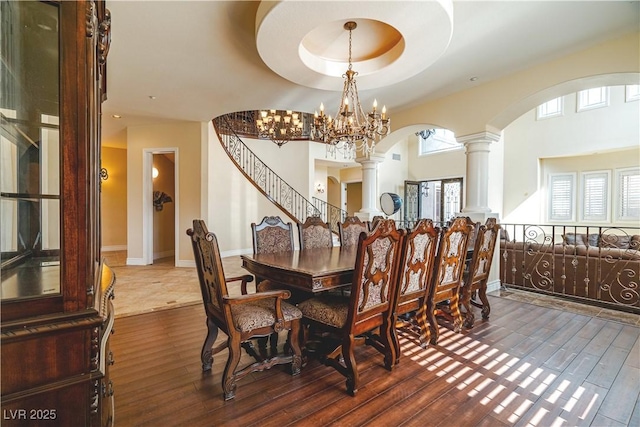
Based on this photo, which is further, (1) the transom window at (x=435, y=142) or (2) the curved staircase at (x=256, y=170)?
(1) the transom window at (x=435, y=142)

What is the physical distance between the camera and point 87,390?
981mm

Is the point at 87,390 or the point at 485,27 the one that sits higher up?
the point at 485,27

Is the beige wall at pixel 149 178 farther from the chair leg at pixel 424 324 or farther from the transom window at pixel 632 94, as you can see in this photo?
the transom window at pixel 632 94

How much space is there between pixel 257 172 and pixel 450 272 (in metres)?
6.51

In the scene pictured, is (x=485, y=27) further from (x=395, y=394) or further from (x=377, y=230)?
(x=395, y=394)

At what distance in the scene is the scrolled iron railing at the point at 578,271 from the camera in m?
3.57

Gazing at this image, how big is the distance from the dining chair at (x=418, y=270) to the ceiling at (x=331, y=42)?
1684mm

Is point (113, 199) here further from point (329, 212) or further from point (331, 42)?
point (331, 42)

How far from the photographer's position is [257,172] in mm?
8258

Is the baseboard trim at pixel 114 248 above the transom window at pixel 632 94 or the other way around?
the other way around

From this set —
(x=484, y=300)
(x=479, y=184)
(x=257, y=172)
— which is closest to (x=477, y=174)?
(x=479, y=184)

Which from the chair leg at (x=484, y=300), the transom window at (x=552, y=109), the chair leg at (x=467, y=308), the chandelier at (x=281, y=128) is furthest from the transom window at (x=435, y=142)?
the chair leg at (x=467, y=308)

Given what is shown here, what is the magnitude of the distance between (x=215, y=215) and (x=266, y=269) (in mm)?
4459

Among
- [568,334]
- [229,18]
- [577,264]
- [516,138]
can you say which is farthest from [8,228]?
[516,138]
